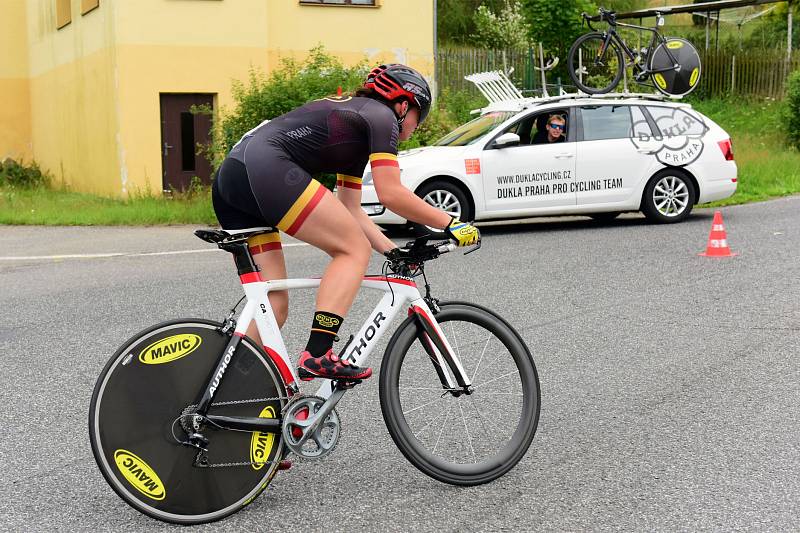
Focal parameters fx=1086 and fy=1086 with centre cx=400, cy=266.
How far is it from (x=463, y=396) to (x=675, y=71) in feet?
42.4

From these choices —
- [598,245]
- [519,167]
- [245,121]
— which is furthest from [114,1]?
[598,245]

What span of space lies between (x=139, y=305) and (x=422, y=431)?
5075mm

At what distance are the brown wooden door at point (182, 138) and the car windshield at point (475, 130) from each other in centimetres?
849

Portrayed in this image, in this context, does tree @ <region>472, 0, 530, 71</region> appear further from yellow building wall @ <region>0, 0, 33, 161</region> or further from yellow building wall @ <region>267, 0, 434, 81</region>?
yellow building wall @ <region>0, 0, 33, 161</region>

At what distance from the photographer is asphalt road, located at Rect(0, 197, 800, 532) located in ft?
14.3

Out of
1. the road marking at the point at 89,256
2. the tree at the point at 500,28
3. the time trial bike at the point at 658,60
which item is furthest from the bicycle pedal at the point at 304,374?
the tree at the point at 500,28

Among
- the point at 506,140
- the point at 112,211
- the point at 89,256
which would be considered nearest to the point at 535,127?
the point at 506,140

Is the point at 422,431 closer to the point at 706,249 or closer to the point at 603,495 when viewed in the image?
the point at 603,495

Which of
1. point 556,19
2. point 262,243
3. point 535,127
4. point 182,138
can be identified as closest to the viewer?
point 262,243

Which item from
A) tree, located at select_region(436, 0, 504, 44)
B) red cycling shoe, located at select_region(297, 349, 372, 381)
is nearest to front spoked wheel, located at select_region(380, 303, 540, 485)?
red cycling shoe, located at select_region(297, 349, 372, 381)

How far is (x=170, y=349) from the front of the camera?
166 inches

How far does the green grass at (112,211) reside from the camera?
658 inches

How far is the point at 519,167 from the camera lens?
13797 mm

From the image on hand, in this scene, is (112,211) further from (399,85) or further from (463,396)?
(399,85)
